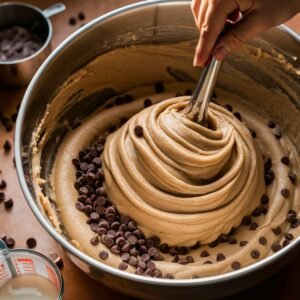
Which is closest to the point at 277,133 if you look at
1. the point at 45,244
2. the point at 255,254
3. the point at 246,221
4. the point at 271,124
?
the point at 271,124

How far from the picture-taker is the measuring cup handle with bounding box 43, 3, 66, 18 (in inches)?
70.9

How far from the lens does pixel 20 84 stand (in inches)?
66.9

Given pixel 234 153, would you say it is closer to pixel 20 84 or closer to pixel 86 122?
pixel 86 122

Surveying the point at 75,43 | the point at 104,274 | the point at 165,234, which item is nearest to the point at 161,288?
the point at 104,274

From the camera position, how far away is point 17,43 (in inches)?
68.6

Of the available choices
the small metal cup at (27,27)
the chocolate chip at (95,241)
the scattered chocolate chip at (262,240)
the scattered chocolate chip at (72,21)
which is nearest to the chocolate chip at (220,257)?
the scattered chocolate chip at (262,240)

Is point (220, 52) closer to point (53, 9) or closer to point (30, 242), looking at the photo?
point (30, 242)

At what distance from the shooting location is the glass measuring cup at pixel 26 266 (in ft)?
4.05

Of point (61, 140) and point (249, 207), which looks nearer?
point (249, 207)

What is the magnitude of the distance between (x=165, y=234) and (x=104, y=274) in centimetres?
29

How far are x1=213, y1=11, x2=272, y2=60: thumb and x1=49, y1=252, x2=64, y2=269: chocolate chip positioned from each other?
662mm

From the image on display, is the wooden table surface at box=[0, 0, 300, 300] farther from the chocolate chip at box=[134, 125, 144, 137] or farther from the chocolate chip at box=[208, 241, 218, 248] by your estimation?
the chocolate chip at box=[134, 125, 144, 137]

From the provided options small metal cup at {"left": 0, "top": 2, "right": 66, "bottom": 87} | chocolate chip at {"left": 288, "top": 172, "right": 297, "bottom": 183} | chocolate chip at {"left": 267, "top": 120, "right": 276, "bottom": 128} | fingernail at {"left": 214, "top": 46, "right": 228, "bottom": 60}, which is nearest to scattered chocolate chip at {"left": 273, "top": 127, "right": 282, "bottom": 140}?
chocolate chip at {"left": 267, "top": 120, "right": 276, "bottom": 128}

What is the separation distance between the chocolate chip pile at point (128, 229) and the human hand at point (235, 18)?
40cm
